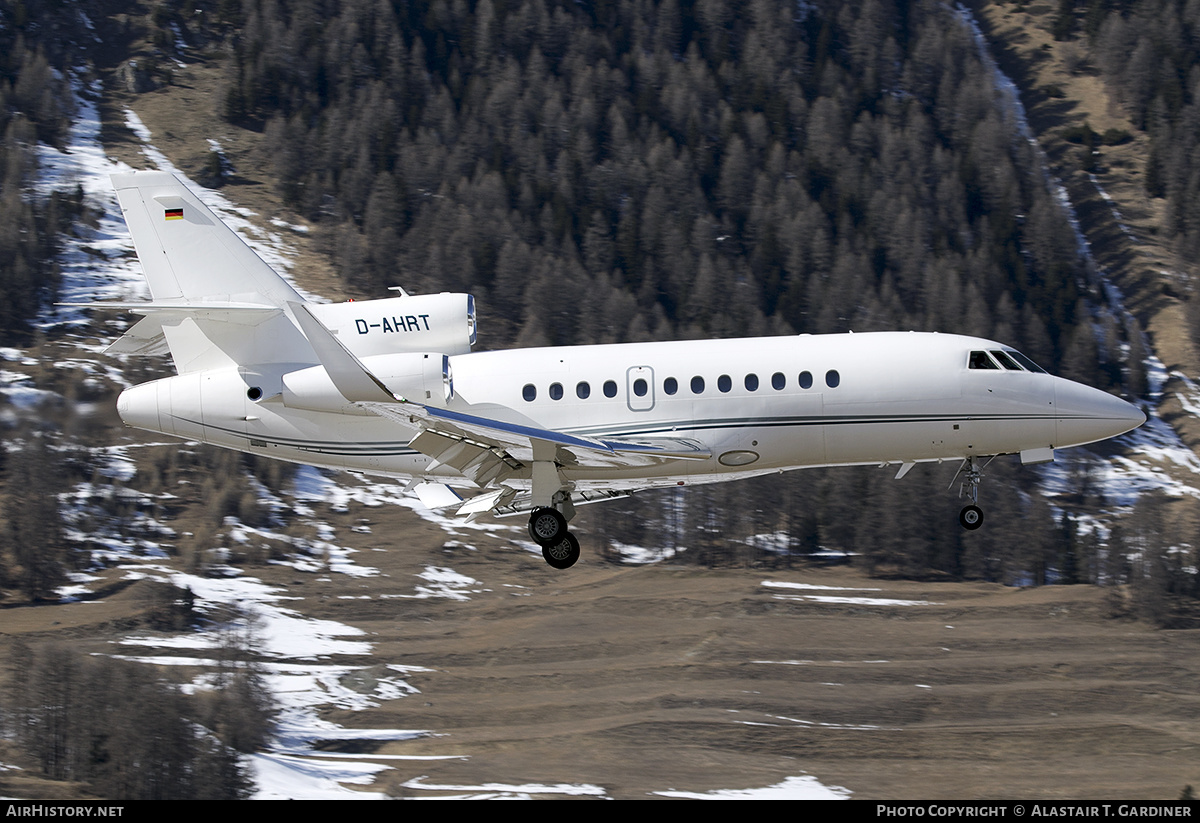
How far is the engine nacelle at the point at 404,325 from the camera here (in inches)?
1094

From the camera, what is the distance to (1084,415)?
2808 cm

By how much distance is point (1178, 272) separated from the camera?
361 feet

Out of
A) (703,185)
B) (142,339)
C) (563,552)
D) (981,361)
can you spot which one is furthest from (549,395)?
(703,185)

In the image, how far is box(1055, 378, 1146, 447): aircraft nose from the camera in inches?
1104

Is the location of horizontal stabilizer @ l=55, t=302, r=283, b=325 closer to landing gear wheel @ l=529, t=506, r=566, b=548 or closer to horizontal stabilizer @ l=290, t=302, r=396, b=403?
horizontal stabilizer @ l=290, t=302, r=396, b=403

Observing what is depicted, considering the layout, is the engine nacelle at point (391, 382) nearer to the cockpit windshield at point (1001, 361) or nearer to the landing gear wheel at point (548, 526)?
the landing gear wheel at point (548, 526)

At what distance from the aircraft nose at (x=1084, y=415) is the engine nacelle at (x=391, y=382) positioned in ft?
40.0

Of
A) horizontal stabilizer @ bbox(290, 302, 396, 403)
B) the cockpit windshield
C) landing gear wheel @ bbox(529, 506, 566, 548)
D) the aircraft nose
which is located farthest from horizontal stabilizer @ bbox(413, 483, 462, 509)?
the aircraft nose

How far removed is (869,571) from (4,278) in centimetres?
5621

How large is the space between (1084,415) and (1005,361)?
1893 mm

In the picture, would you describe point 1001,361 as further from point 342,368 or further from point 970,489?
point 342,368

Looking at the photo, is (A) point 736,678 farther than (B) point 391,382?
Yes

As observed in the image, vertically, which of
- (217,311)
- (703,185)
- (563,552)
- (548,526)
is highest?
(703,185)
